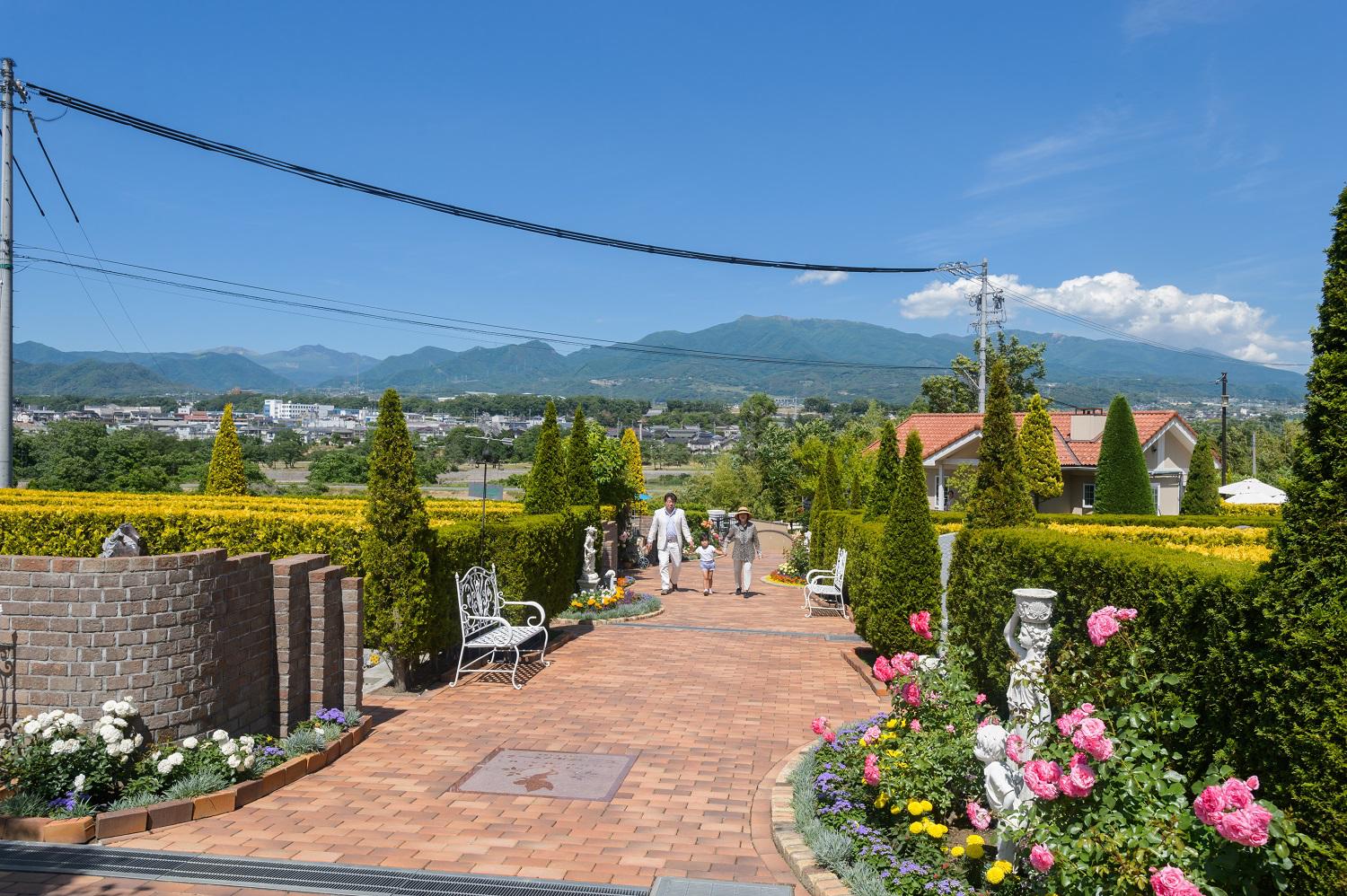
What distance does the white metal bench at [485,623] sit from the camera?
905 centimetres

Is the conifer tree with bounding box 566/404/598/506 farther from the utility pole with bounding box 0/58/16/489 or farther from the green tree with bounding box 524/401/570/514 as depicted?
the utility pole with bounding box 0/58/16/489

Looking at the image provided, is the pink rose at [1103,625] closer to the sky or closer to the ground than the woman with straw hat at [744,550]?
closer to the sky

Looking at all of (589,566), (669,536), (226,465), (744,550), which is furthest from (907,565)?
(226,465)

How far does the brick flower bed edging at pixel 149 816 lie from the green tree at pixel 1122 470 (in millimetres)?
21656

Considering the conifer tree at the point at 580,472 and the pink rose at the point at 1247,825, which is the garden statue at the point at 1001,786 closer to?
the pink rose at the point at 1247,825

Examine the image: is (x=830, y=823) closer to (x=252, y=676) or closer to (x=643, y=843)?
(x=643, y=843)

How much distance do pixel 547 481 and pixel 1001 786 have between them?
11.2 metres

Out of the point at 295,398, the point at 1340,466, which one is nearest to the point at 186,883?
the point at 1340,466

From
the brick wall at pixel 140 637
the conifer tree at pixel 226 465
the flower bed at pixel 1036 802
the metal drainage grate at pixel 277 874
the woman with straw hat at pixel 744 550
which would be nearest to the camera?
the flower bed at pixel 1036 802

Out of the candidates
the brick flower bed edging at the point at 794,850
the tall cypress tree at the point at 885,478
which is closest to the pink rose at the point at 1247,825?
the brick flower bed edging at the point at 794,850

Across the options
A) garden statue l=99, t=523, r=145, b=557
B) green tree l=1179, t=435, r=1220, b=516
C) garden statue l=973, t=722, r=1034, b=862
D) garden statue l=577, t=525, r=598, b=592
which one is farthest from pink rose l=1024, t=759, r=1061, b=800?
green tree l=1179, t=435, r=1220, b=516

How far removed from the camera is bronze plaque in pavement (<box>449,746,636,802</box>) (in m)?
5.81

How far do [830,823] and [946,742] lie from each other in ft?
2.64

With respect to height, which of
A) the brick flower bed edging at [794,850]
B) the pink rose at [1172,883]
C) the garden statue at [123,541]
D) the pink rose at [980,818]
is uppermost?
the garden statue at [123,541]
